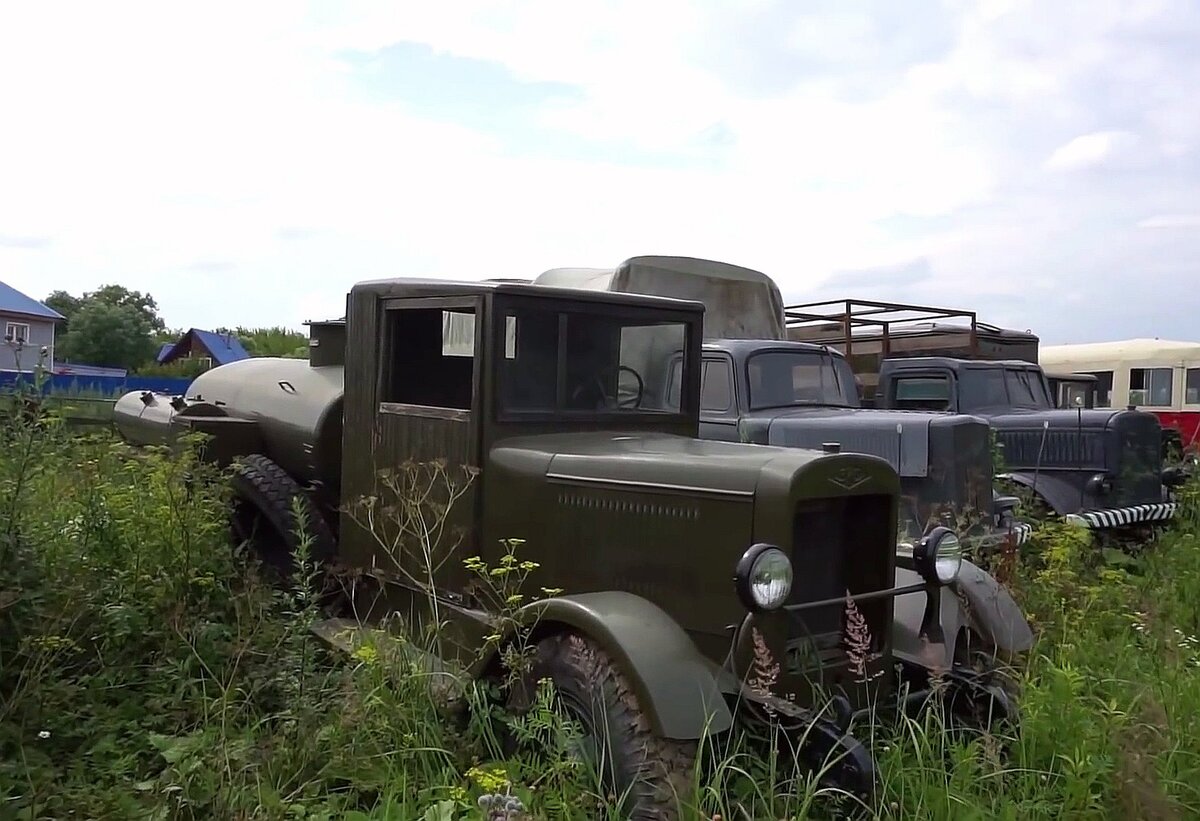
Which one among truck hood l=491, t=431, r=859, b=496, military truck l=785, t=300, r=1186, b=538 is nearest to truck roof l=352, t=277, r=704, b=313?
truck hood l=491, t=431, r=859, b=496

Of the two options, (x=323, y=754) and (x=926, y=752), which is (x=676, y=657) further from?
(x=323, y=754)

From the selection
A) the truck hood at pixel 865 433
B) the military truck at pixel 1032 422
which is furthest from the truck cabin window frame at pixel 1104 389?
the truck hood at pixel 865 433

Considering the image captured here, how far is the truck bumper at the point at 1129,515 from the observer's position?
811cm

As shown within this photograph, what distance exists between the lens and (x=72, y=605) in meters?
3.96

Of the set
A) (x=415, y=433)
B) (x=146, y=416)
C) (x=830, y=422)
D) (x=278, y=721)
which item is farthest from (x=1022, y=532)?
(x=146, y=416)

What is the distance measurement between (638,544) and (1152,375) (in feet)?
44.8

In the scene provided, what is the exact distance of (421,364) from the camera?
4.51 m

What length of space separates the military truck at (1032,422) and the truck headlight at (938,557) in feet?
13.7

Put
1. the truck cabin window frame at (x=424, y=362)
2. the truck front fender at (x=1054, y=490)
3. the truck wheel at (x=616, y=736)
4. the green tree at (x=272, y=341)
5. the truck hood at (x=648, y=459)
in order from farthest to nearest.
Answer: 1. the green tree at (x=272, y=341)
2. the truck front fender at (x=1054, y=490)
3. the truck cabin window frame at (x=424, y=362)
4. the truck hood at (x=648, y=459)
5. the truck wheel at (x=616, y=736)

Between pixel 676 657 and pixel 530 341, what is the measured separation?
148 cm

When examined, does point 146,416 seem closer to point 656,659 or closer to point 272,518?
point 272,518

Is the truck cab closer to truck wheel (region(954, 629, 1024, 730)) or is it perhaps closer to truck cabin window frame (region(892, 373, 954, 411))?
truck cabin window frame (region(892, 373, 954, 411))

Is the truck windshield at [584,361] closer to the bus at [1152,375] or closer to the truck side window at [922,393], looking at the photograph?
the truck side window at [922,393]

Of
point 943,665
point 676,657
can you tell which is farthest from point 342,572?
point 943,665
